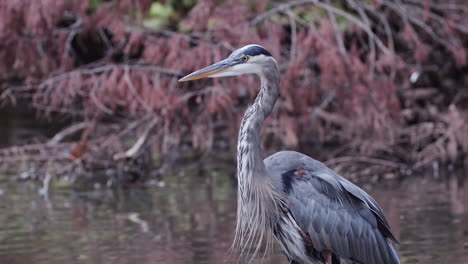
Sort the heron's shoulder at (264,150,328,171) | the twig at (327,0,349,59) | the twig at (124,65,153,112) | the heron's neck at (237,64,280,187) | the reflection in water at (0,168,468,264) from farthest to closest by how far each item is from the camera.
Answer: the twig at (124,65,153,112) → the twig at (327,0,349,59) → the reflection in water at (0,168,468,264) → the heron's shoulder at (264,150,328,171) → the heron's neck at (237,64,280,187)

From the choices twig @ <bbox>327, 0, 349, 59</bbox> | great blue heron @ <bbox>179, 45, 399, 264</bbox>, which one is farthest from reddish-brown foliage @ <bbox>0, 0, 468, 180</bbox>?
great blue heron @ <bbox>179, 45, 399, 264</bbox>

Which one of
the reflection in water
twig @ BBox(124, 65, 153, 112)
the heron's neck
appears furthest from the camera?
twig @ BBox(124, 65, 153, 112)

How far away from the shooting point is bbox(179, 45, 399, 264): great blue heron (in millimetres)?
5492

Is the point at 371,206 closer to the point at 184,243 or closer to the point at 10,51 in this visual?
the point at 184,243

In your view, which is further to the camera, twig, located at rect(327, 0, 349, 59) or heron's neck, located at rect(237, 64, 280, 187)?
twig, located at rect(327, 0, 349, 59)

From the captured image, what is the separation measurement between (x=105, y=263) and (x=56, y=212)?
2.55 m

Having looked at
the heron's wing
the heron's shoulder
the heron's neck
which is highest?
the heron's neck

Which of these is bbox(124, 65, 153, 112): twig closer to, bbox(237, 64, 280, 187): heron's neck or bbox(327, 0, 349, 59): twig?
bbox(327, 0, 349, 59): twig

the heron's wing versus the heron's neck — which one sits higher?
the heron's neck

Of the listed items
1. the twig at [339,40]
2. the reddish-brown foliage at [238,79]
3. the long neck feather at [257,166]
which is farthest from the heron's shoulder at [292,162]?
the twig at [339,40]

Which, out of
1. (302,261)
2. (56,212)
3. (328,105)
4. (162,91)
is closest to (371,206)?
(302,261)

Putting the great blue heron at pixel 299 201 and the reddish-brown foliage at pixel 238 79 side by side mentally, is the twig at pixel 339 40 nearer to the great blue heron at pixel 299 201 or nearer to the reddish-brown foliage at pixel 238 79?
the reddish-brown foliage at pixel 238 79

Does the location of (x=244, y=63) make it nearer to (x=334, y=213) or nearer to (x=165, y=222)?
(x=334, y=213)

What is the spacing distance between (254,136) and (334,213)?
0.80 m
